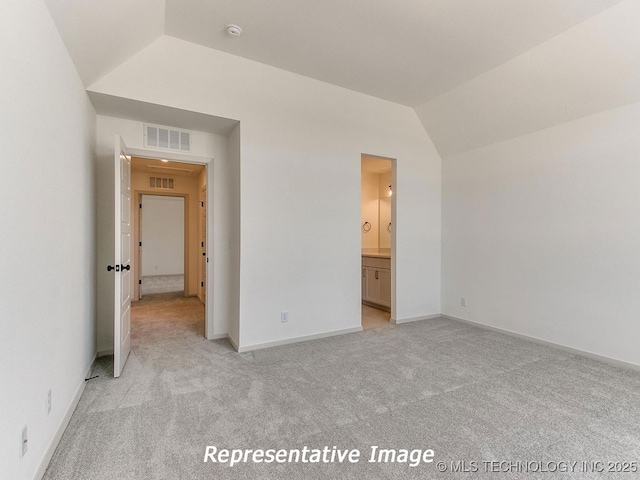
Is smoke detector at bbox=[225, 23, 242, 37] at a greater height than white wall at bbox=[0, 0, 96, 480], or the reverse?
smoke detector at bbox=[225, 23, 242, 37]

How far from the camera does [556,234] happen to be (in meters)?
3.45

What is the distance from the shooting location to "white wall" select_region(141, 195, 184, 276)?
349 inches

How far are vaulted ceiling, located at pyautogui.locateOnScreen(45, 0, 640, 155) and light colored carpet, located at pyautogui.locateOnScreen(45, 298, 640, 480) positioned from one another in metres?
2.53

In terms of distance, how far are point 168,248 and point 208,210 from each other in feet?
20.9

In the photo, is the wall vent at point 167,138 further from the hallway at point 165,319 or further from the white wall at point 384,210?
the white wall at point 384,210

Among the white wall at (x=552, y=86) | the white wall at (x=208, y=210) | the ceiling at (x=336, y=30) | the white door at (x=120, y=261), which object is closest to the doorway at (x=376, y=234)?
the white wall at (x=552, y=86)

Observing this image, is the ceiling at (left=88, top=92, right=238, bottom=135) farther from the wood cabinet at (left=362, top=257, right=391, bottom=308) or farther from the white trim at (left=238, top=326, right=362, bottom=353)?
the wood cabinet at (left=362, top=257, right=391, bottom=308)

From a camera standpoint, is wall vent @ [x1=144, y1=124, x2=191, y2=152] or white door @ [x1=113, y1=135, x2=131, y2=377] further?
wall vent @ [x1=144, y1=124, x2=191, y2=152]

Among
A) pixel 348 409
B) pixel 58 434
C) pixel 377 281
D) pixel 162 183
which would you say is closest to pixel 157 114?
pixel 58 434

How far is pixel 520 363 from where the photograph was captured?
3021mm

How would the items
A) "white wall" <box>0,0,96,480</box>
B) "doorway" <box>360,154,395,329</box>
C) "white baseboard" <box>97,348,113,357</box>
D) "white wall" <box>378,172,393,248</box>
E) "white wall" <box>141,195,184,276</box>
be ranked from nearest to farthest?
"white wall" <box>0,0,96,480</box>
"white baseboard" <box>97,348,113,357</box>
"doorway" <box>360,154,395,329</box>
"white wall" <box>378,172,393,248</box>
"white wall" <box>141,195,184,276</box>

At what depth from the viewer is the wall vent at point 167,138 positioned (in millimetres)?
3367

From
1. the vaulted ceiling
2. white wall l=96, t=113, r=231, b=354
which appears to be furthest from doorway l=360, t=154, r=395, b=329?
white wall l=96, t=113, r=231, b=354

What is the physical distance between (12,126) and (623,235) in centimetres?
456
